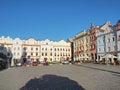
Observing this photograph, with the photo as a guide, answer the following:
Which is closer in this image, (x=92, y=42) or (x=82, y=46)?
(x=92, y=42)

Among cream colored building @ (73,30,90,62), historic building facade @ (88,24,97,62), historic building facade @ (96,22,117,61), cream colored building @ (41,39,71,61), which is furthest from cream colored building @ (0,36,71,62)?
historic building facade @ (96,22,117,61)

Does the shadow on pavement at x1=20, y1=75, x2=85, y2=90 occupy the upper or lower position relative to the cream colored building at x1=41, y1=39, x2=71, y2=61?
lower

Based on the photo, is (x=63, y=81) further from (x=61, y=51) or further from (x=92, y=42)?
(x=61, y=51)

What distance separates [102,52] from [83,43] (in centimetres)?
1829

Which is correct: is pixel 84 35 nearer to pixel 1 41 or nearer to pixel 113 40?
pixel 113 40

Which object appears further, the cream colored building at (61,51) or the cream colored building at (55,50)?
the cream colored building at (61,51)

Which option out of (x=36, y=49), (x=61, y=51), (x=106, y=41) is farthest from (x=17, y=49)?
(x=106, y=41)

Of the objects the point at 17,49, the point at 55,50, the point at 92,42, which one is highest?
the point at 92,42

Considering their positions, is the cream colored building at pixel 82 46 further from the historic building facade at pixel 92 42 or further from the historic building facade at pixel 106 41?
the historic building facade at pixel 106 41

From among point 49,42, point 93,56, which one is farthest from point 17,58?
point 93,56

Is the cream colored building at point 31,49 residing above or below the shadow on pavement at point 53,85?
above

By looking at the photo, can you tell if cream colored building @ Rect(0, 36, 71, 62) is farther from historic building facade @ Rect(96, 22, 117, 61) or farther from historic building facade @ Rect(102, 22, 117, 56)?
historic building facade @ Rect(102, 22, 117, 56)

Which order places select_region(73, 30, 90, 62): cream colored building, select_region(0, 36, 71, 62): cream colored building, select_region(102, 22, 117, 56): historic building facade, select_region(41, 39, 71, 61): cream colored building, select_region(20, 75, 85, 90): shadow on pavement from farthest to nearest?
select_region(41, 39, 71, 61): cream colored building → select_region(0, 36, 71, 62): cream colored building → select_region(73, 30, 90, 62): cream colored building → select_region(102, 22, 117, 56): historic building facade → select_region(20, 75, 85, 90): shadow on pavement

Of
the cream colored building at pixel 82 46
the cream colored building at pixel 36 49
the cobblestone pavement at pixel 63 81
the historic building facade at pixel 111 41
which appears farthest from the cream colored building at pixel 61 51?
the cobblestone pavement at pixel 63 81
